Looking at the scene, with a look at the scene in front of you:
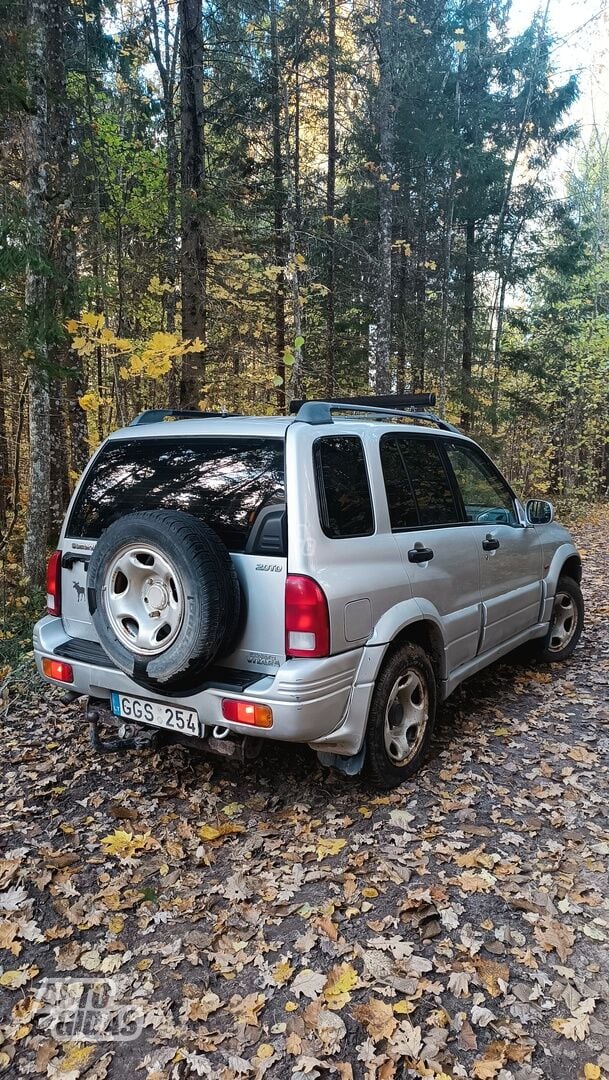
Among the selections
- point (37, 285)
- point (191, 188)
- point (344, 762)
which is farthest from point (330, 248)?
point (344, 762)

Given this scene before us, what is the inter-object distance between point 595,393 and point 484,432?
4291 millimetres

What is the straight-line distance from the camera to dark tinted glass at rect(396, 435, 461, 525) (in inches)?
151

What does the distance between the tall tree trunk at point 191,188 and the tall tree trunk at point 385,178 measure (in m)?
4.23

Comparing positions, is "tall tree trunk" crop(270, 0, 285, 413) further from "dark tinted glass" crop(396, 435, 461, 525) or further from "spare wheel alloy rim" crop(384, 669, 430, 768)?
"spare wheel alloy rim" crop(384, 669, 430, 768)

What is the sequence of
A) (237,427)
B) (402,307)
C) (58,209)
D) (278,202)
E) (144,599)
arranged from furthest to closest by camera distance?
1. (402,307)
2. (278,202)
3. (58,209)
4. (237,427)
5. (144,599)

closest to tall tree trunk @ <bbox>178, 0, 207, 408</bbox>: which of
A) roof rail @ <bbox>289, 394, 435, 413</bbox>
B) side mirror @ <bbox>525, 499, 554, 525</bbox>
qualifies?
roof rail @ <bbox>289, 394, 435, 413</bbox>

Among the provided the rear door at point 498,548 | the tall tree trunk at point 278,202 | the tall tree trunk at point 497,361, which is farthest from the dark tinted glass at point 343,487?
the tall tree trunk at point 497,361

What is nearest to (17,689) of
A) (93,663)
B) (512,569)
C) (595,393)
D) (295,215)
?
(93,663)

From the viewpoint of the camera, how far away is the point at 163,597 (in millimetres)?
2889

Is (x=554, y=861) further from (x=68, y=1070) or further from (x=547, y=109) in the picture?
(x=547, y=109)

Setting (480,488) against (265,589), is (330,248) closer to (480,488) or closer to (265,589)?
(480,488)

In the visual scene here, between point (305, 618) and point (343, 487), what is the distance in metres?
0.76

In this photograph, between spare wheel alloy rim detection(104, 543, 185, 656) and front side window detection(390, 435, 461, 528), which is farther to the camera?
front side window detection(390, 435, 461, 528)

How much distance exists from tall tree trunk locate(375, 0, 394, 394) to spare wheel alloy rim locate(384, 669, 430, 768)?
8.48 metres
